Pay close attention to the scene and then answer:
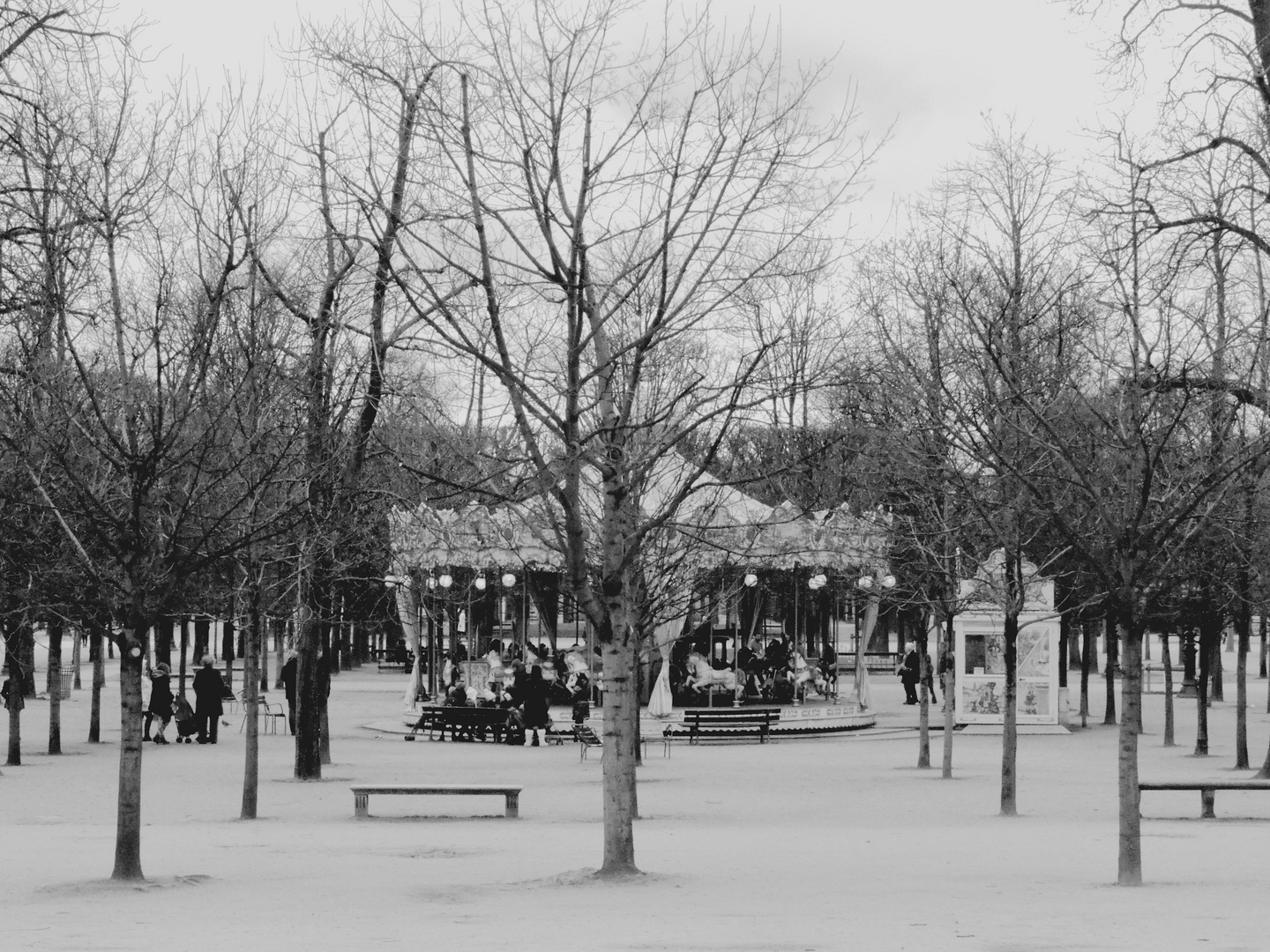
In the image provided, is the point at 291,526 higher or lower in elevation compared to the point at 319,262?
lower

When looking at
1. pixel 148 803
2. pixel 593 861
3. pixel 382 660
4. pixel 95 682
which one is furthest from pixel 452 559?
pixel 382 660

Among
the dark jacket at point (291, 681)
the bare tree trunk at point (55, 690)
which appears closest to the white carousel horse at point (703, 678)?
the dark jacket at point (291, 681)

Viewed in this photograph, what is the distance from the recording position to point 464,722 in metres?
31.7

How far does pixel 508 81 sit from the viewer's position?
12.8m

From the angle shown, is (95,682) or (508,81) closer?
(508,81)

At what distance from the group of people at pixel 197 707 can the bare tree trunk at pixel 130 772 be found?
1782 cm

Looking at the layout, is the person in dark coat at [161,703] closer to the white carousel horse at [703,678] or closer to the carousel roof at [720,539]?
the carousel roof at [720,539]

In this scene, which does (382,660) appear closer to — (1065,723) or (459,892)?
(1065,723)

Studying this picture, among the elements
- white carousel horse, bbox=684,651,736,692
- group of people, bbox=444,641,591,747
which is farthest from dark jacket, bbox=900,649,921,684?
group of people, bbox=444,641,591,747

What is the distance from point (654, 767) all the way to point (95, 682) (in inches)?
416

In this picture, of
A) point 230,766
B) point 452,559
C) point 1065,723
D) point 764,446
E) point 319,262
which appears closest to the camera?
point 319,262

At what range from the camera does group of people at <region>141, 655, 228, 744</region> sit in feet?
100.0

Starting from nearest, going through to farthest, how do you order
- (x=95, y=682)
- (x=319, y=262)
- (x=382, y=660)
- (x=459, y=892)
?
(x=459, y=892) → (x=319, y=262) → (x=95, y=682) → (x=382, y=660)

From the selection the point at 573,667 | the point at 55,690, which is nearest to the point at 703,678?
the point at 573,667
